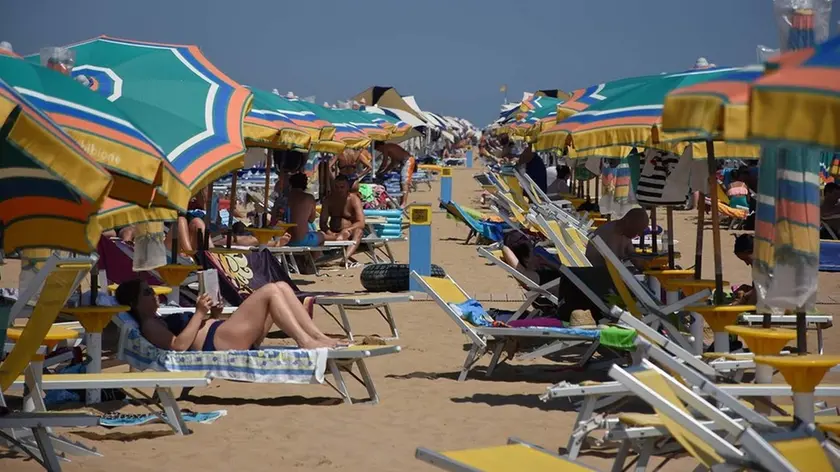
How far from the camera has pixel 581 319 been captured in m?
6.84

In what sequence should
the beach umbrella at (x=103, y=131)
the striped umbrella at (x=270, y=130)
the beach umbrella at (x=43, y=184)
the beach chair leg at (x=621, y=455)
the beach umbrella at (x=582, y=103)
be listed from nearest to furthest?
the beach umbrella at (x=43, y=184)
the beach chair leg at (x=621, y=455)
the beach umbrella at (x=103, y=131)
the beach umbrella at (x=582, y=103)
the striped umbrella at (x=270, y=130)

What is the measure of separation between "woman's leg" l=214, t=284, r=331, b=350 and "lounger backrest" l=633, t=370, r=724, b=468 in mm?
2777

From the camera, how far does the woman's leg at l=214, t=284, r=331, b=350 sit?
618 centimetres

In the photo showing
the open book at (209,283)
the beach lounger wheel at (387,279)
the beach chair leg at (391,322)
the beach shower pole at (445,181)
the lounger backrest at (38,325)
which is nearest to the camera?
the lounger backrest at (38,325)

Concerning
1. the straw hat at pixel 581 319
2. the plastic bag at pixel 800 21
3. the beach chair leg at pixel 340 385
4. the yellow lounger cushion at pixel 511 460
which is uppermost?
the plastic bag at pixel 800 21

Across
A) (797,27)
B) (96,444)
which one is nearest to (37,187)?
(96,444)

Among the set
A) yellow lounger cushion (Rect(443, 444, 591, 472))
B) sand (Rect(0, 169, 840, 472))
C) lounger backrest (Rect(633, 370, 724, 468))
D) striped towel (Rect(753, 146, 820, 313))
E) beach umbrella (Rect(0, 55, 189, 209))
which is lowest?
sand (Rect(0, 169, 840, 472))

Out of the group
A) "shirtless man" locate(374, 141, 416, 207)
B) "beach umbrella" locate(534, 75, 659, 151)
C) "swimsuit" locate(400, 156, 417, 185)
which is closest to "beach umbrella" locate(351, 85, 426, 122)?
"shirtless man" locate(374, 141, 416, 207)

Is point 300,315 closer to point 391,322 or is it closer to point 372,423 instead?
point 372,423

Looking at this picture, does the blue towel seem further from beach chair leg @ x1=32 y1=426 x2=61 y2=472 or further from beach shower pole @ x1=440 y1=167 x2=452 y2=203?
beach shower pole @ x1=440 y1=167 x2=452 y2=203

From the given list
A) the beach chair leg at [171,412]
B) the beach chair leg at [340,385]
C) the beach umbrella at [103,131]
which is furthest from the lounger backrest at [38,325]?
the beach chair leg at [340,385]

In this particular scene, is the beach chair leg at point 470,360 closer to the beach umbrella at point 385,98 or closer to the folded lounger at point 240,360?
the folded lounger at point 240,360

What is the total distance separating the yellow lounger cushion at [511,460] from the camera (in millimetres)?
3350

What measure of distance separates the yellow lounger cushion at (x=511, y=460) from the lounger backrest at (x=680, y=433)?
28 centimetres
